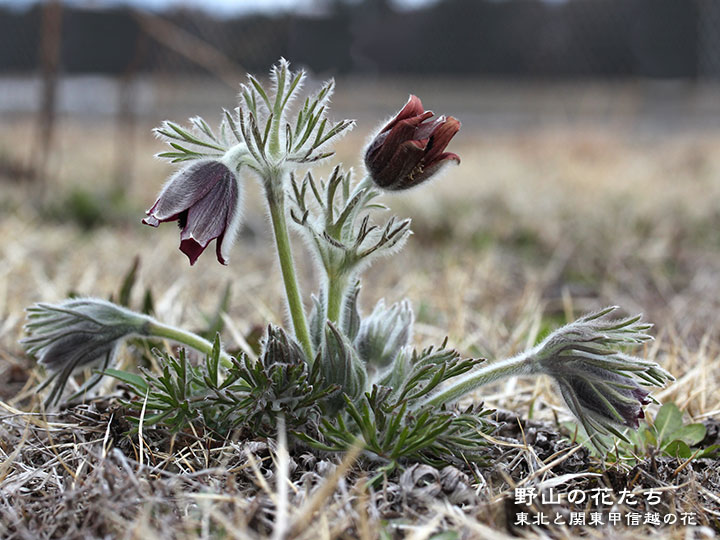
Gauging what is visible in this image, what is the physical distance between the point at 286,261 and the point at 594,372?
0.58 metres

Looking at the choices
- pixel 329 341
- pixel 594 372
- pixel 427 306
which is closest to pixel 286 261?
pixel 329 341

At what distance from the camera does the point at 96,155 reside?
23.3 ft

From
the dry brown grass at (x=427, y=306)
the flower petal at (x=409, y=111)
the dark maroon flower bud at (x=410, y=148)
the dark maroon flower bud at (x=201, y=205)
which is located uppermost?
the flower petal at (x=409, y=111)

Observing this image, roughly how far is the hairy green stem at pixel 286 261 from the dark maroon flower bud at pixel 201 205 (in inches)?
3.1

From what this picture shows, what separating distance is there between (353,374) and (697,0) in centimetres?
1374

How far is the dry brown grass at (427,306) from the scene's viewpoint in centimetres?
114

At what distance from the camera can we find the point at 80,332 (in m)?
1.48

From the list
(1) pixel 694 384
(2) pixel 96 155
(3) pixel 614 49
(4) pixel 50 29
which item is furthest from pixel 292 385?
(3) pixel 614 49

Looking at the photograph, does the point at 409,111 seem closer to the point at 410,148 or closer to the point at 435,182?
the point at 410,148

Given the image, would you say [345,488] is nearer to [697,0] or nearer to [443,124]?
[443,124]

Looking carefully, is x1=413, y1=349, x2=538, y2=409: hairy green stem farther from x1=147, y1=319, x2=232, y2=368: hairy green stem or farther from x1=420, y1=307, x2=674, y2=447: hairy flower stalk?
x1=147, y1=319, x2=232, y2=368: hairy green stem

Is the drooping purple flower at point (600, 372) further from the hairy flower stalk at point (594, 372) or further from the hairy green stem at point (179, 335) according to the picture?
the hairy green stem at point (179, 335)

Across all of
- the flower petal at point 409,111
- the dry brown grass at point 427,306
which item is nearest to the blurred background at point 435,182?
the dry brown grass at point 427,306

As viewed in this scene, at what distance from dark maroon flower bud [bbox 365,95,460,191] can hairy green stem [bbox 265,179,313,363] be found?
17cm
